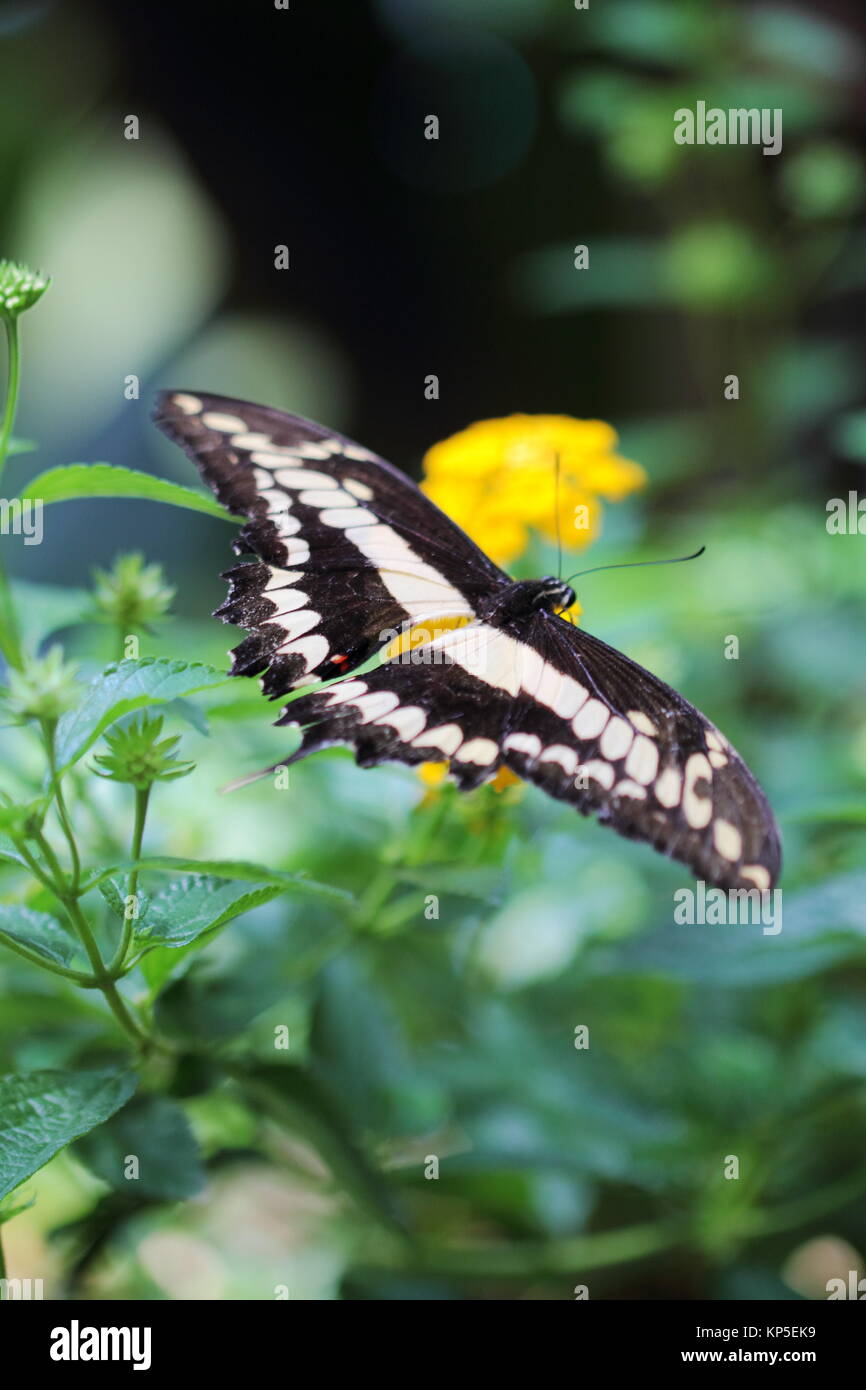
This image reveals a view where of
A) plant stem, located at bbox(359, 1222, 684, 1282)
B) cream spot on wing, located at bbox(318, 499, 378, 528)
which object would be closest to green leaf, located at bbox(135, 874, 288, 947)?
cream spot on wing, located at bbox(318, 499, 378, 528)

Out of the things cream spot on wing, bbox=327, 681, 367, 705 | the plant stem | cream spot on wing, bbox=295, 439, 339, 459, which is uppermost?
cream spot on wing, bbox=295, 439, 339, 459

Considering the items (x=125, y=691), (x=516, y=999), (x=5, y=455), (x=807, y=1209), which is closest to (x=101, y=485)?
(x=5, y=455)

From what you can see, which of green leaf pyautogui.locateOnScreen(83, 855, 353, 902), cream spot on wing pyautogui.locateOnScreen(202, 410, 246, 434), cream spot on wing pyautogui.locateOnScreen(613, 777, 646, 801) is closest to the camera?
green leaf pyautogui.locateOnScreen(83, 855, 353, 902)

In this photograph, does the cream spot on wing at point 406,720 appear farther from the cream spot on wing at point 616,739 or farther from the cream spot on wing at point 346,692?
the cream spot on wing at point 616,739

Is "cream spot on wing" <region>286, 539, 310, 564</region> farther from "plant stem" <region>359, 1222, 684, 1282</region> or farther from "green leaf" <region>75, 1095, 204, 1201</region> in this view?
"plant stem" <region>359, 1222, 684, 1282</region>

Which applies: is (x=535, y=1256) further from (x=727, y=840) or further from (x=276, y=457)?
(x=276, y=457)

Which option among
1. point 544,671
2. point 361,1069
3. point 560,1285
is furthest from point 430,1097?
point 544,671
